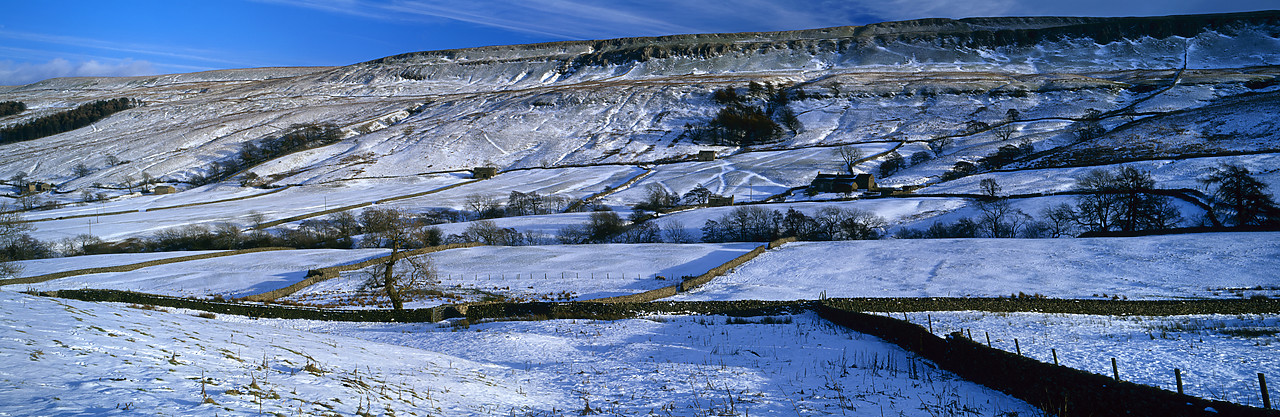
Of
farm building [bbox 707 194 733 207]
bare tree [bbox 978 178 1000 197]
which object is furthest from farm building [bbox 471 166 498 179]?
bare tree [bbox 978 178 1000 197]

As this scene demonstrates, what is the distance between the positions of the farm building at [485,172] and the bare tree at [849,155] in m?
57.1

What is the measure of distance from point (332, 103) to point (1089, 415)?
208 m

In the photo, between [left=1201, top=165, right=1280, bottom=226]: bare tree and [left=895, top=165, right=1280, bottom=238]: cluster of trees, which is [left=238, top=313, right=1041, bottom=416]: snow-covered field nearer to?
[left=895, top=165, right=1280, bottom=238]: cluster of trees

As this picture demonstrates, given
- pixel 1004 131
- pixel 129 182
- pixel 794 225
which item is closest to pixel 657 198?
pixel 794 225

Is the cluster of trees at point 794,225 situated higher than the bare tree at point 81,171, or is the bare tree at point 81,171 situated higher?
the bare tree at point 81,171

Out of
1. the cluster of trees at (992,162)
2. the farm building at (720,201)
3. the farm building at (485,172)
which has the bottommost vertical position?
the farm building at (720,201)

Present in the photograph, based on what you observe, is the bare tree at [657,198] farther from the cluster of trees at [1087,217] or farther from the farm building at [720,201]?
the cluster of trees at [1087,217]

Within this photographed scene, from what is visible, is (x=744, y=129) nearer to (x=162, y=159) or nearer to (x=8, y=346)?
(x=162, y=159)

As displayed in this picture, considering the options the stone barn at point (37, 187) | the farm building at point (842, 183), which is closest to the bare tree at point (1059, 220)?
the farm building at point (842, 183)

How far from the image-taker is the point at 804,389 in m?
13.6

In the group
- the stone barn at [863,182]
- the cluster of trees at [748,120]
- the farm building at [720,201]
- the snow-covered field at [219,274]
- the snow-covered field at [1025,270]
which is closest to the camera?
the snow-covered field at [1025,270]

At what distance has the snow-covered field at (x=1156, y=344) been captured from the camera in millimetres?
12633

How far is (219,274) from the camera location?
44188 millimetres

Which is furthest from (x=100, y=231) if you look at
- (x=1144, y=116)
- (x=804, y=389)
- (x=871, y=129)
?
(x=1144, y=116)
